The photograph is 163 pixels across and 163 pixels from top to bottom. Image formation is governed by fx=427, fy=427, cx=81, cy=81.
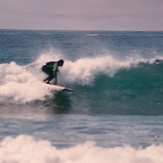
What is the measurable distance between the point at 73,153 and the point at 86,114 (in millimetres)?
2038

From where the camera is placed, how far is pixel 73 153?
5250 millimetres

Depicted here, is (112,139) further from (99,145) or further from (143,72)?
(143,72)

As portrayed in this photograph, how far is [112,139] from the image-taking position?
571 cm

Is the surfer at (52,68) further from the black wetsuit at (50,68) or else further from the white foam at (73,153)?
the white foam at (73,153)

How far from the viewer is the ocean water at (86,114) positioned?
527 cm

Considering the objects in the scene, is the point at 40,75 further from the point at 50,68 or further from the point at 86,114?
the point at 86,114

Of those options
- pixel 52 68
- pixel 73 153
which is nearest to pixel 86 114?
pixel 52 68

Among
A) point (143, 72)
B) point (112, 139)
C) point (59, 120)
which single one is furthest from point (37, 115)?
point (143, 72)

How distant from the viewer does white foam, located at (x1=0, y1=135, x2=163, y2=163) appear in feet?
16.7

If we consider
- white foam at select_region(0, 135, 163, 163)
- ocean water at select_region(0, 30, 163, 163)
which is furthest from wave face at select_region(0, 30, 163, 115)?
white foam at select_region(0, 135, 163, 163)

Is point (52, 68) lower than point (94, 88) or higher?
higher

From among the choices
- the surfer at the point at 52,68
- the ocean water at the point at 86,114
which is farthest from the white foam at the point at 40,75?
the surfer at the point at 52,68

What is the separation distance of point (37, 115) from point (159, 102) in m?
2.50

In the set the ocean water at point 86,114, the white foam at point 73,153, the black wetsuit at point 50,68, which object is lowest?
the white foam at point 73,153
